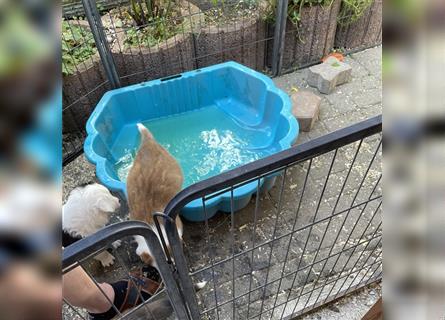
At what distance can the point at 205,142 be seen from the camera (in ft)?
8.24

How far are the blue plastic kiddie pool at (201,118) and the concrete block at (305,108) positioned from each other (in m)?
0.18

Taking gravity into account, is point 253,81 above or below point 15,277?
below

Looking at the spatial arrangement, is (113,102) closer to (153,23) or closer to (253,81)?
(153,23)

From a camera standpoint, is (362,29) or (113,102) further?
(362,29)

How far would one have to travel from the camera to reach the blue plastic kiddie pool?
2.30 metres

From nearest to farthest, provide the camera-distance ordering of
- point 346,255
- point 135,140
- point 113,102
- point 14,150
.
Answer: point 14,150, point 346,255, point 113,102, point 135,140

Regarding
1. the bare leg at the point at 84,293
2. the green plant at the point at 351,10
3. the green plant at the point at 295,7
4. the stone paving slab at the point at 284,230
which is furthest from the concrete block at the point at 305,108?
the bare leg at the point at 84,293

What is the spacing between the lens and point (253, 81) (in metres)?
2.39

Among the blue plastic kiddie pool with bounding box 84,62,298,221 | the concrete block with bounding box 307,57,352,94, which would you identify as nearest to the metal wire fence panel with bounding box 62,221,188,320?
the blue plastic kiddie pool with bounding box 84,62,298,221

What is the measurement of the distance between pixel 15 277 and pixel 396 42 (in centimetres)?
32

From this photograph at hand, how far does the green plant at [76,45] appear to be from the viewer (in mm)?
2178

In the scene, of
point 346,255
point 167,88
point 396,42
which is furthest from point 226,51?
point 396,42

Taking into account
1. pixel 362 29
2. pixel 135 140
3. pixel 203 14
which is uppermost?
pixel 203 14

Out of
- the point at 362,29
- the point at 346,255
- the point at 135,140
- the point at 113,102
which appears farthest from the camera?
the point at 362,29
